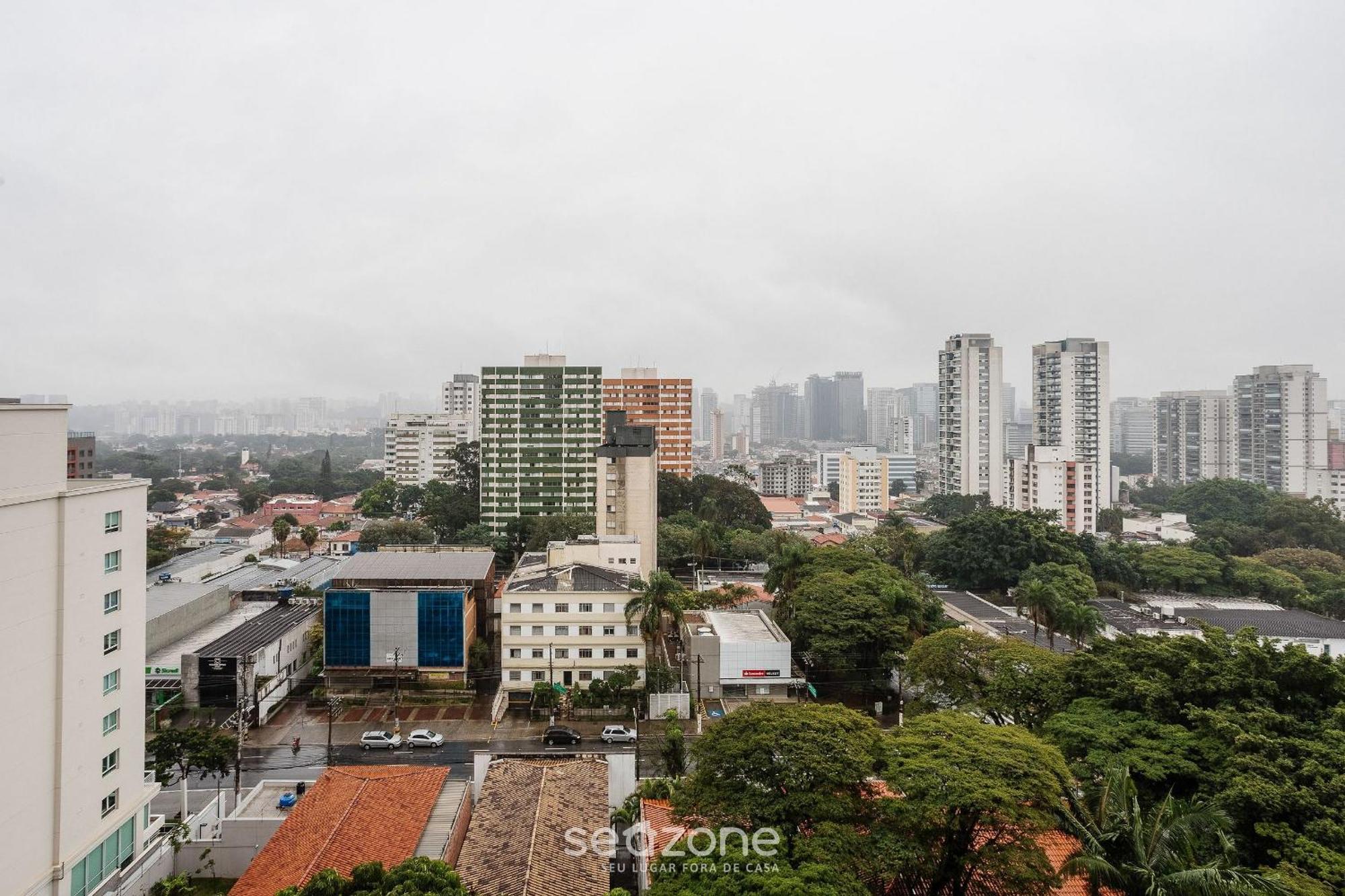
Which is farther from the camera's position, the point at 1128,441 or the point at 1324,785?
the point at 1128,441

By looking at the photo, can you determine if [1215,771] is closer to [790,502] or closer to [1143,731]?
[1143,731]

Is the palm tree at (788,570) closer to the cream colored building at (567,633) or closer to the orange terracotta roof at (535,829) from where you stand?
the cream colored building at (567,633)

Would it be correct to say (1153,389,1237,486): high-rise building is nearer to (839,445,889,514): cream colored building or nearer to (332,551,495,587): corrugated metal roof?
(839,445,889,514): cream colored building

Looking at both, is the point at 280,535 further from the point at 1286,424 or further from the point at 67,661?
the point at 1286,424

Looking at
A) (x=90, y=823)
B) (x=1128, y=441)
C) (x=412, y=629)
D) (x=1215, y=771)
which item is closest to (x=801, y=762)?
(x=1215, y=771)

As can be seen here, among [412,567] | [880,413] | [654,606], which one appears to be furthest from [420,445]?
[880,413]
